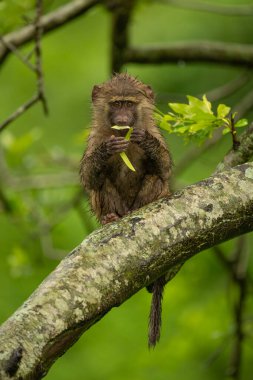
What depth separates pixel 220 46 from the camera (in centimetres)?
865

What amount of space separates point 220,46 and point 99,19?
5096 mm

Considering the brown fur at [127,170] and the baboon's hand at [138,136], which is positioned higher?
the baboon's hand at [138,136]

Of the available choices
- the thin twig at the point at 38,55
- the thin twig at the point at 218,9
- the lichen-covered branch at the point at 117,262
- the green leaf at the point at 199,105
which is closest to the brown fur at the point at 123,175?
the thin twig at the point at 38,55

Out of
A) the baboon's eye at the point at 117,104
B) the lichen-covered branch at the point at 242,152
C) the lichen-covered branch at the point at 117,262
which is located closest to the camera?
the lichen-covered branch at the point at 117,262

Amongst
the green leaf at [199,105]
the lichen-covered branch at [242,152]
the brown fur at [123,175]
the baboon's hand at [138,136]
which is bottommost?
the brown fur at [123,175]

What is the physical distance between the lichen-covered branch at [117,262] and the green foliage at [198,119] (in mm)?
274

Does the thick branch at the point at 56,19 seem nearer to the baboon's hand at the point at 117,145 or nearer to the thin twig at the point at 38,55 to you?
the thin twig at the point at 38,55

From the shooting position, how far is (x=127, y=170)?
6.05 meters

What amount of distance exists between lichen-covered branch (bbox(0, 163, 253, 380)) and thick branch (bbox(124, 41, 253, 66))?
157 inches

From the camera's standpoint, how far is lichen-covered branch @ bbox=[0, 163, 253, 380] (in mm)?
3721

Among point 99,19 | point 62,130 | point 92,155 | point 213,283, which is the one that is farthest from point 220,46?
A: point 99,19

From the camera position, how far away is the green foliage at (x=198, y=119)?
4.84m

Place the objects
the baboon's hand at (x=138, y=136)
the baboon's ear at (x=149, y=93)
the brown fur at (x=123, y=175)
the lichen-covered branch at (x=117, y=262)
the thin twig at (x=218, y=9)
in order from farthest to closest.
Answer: the thin twig at (x=218, y=9)
the baboon's ear at (x=149, y=93)
the brown fur at (x=123, y=175)
the baboon's hand at (x=138, y=136)
the lichen-covered branch at (x=117, y=262)

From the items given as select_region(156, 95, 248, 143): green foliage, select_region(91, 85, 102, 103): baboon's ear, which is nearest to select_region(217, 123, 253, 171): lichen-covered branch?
select_region(156, 95, 248, 143): green foliage
